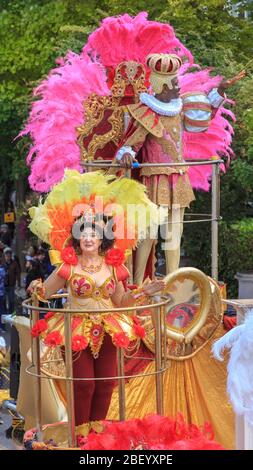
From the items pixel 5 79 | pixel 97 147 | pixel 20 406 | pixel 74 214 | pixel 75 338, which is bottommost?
pixel 20 406

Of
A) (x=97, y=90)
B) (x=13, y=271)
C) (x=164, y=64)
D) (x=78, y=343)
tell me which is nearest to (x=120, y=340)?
(x=78, y=343)

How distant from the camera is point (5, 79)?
76.7ft

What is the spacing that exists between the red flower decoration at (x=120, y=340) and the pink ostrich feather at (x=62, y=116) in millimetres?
3685

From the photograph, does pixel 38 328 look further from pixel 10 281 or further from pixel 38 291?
pixel 10 281

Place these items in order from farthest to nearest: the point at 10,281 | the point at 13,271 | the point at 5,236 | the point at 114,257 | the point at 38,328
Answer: the point at 5,236 → the point at 10,281 → the point at 13,271 → the point at 114,257 → the point at 38,328

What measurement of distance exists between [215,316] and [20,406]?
1495 mm

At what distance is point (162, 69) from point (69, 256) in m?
2.88

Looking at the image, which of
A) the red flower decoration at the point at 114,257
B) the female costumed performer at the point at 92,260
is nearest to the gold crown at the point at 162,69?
the female costumed performer at the point at 92,260

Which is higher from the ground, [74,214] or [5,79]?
[5,79]

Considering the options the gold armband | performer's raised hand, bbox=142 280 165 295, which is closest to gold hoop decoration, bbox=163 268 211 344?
performer's raised hand, bbox=142 280 165 295

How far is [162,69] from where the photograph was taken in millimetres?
9695

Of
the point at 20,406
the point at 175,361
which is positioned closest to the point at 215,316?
the point at 175,361
